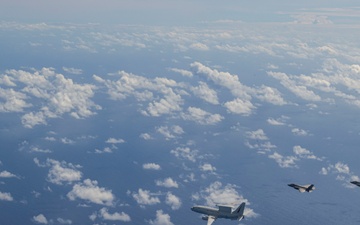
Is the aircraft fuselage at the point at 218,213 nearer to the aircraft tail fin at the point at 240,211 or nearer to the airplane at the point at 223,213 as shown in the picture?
the airplane at the point at 223,213

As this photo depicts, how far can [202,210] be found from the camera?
9194 centimetres

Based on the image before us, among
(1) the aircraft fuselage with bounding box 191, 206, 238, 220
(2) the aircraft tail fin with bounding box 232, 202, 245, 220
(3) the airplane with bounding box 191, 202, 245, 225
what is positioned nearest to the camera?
(3) the airplane with bounding box 191, 202, 245, 225

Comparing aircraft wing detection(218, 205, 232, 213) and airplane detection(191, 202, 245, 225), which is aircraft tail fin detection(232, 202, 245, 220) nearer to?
airplane detection(191, 202, 245, 225)

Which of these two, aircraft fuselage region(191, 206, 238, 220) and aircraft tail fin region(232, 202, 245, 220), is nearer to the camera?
aircraft fuselage region(191, 206, 238, 220)

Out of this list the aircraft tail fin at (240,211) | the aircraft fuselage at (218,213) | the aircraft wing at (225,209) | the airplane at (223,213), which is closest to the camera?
the aircraft wing at (225,209)

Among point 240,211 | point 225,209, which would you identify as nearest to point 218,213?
point 225,209

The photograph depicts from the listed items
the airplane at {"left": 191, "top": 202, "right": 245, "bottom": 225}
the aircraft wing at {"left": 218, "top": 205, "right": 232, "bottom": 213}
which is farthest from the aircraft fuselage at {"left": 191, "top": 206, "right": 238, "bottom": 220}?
the aircraft wing at {"left": 218, "top": 205, "right": 232, "bottom": 213}

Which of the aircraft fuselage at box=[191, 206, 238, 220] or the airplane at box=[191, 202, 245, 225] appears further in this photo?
the aircraft fuselage at box=[191, 206, 238, 220]

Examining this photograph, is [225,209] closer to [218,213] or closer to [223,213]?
[223,213]

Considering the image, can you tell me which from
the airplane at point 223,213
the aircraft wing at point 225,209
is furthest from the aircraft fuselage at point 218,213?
the aircraft wing at point 225,209

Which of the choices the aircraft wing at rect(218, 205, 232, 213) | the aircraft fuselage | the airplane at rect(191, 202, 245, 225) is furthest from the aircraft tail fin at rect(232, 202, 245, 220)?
the aircraft wing at rect(218, 205, 232, 213)

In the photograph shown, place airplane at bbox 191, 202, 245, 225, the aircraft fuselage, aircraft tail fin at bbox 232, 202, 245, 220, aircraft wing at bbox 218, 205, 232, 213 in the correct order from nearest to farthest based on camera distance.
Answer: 1. aircraft wing at bbox 218, 205, 232, 213
2. airplane at bbox 191, 202, 245, 225
3. the aircraft fuselage
4. aircraft tail fin at bbox 232, 202, 245, 220

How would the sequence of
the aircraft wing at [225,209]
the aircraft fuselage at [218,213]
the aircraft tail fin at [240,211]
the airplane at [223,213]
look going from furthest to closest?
the aircraft tail fin at [240,211], the aircraft fuselage at [218,213], the airplane at [223,213], the aircraft wing at [225,209]

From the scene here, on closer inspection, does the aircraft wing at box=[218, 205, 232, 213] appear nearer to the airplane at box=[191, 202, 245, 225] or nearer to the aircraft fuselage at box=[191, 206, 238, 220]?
the airplane at box=[191, 202, 245, 225]
